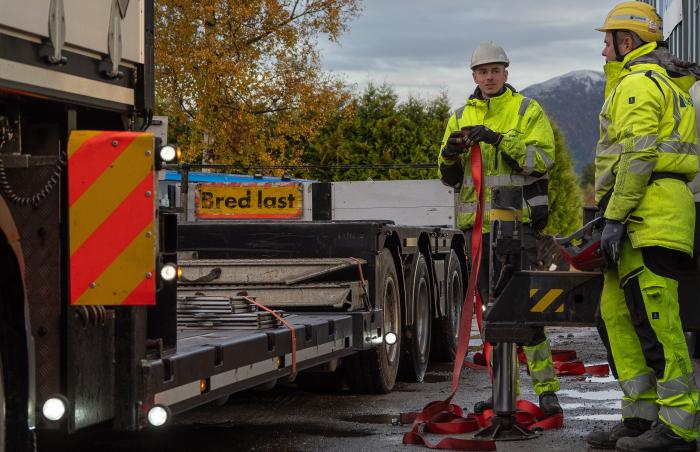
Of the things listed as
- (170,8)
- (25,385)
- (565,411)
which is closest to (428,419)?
(565,411)

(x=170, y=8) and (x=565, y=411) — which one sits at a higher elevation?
(x=170, y=8)

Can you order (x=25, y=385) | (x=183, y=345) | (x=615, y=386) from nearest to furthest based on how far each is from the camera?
(x=25, y=385) < (x=183, y=345) < (x=615, y=386)

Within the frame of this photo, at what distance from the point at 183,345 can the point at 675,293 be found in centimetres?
249

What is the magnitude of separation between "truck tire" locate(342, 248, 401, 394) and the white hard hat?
1571 mm

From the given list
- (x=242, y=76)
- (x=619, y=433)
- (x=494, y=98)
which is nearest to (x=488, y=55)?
(x=494, y=98)

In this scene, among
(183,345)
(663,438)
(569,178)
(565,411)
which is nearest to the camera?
(183,345)

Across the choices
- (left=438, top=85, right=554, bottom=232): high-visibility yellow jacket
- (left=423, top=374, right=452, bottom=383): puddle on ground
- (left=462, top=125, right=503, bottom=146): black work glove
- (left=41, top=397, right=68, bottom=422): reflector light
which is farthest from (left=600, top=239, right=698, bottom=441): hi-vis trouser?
(left=423, top=374, right=452, bottom=383): puddle on ground

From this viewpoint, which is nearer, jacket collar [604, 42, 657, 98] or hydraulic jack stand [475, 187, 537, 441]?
jacket collar [604, 42, 657, 98]

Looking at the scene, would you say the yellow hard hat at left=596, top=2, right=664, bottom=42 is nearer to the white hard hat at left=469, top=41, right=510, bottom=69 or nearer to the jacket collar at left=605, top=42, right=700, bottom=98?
the jacket collar at left=605, top=42, right=700, bottom=98

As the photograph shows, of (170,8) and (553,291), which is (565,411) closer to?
(553,291)

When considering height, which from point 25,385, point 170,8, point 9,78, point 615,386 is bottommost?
point 615,386

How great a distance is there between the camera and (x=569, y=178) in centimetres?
5831

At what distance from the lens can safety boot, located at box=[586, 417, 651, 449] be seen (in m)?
6.86

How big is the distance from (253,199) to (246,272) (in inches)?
320
